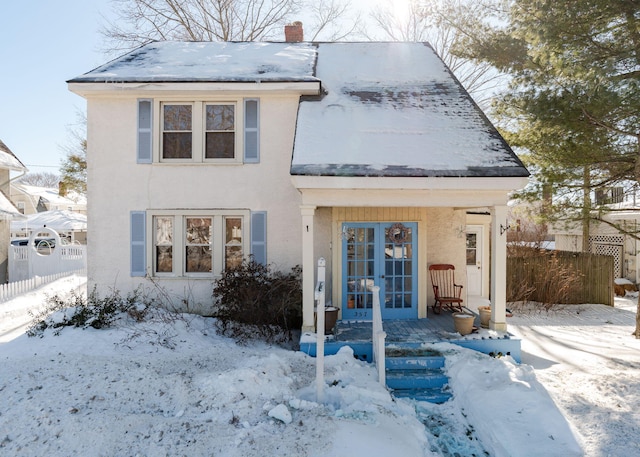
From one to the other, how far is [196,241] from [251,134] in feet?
9.50

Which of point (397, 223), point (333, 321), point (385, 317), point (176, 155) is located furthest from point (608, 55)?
point (176, 155)

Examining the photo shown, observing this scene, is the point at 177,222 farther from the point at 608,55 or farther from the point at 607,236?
the point at 607,236

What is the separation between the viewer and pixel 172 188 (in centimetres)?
977

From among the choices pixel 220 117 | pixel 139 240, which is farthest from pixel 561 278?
pixel 139 240

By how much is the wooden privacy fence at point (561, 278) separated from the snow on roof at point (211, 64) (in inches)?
380

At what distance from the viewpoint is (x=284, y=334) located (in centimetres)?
853

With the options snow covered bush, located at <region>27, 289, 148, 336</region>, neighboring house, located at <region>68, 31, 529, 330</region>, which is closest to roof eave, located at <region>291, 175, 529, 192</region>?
neighboring house, located at <region>68, 31, 529, 330</region>

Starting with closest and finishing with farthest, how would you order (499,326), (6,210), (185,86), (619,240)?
(499,326)
(185,86)
(6,210)
(619,240)

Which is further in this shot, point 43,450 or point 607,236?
A: point 607,236

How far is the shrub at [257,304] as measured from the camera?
841 cm

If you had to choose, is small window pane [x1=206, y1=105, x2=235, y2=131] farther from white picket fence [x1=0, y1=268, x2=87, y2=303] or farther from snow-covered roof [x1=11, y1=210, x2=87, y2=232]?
snow-covered roof [x1=11, y1=210, x2=87, y2=232]

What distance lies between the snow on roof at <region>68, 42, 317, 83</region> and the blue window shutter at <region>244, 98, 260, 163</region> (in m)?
0.77

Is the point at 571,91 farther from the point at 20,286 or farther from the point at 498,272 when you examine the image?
the point at 20,286

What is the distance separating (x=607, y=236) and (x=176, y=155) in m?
19.3
